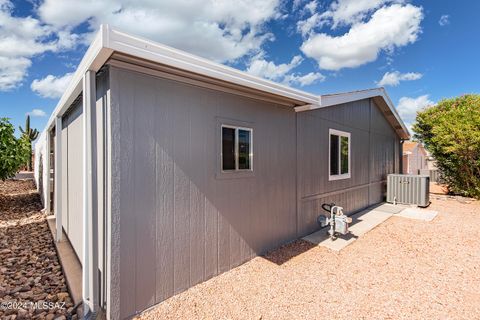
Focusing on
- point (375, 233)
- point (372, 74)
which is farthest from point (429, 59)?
point (375, 233)

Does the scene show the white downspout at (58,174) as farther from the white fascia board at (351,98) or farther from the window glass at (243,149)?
the white fascia board at (351,98)

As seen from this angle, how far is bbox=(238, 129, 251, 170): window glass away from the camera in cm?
357

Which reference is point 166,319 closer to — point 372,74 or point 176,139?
point 176,139

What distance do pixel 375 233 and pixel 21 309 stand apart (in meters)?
6.06

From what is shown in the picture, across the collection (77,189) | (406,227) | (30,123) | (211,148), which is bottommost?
(406,227)

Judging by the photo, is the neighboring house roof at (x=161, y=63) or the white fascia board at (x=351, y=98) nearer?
the neighboring house roof at (x=161, y=63)

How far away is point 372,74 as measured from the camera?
42.3 feet

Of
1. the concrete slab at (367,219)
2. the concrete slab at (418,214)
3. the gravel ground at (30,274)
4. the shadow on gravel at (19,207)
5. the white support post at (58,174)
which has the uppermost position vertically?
the white support post at (58,174)

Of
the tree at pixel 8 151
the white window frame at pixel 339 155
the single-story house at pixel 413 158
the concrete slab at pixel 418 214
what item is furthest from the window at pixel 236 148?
the single-story house at pixel 413 158

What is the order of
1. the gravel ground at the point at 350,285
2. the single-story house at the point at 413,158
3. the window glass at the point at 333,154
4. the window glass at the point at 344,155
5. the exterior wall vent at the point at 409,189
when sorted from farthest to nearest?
the single-story house at the point at 413,158
the exterior wall vent at the point at 409,189
the window glass at the point at 344,155
the window glass at the point at 333,154
the gravel ground at the point at 350,285

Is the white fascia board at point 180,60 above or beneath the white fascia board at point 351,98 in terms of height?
beneath

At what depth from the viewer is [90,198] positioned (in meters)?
2.37

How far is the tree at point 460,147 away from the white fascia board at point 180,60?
943 centimetres

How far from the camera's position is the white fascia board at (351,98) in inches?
184
